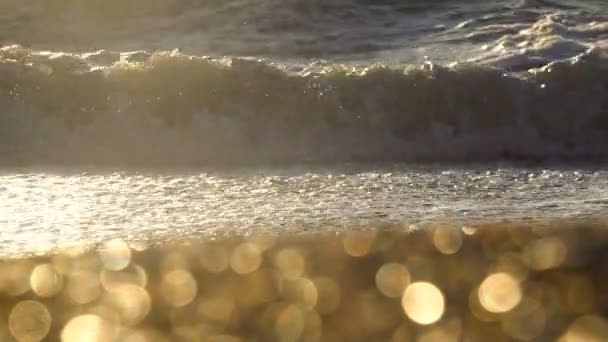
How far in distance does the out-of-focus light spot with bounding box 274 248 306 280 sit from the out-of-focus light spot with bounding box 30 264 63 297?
94 cm

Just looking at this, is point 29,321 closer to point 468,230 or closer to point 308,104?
point 468,230

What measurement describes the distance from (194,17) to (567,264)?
29.6 ft

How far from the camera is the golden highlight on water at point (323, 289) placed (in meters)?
3.81

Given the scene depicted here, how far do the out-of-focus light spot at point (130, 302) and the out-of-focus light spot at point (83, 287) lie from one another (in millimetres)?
71

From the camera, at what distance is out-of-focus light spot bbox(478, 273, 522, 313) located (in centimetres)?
405

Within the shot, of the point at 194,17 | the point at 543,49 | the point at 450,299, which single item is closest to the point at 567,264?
the point at 450,299

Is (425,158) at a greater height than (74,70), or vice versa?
(74,70)

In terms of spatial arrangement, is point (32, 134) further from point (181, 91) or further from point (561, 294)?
point (561, 294)

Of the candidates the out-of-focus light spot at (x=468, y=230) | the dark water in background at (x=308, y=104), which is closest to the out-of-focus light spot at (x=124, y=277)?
the out-of-focus light spot at (x=468, y=230)

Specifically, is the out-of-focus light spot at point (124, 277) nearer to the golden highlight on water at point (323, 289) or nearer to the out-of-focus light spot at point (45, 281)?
the golden highlight on water at point (323, 289)

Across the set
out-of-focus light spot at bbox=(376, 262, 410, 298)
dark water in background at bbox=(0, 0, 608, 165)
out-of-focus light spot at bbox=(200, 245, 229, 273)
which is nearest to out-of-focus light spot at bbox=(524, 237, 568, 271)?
out-of-focus light spot at bbox=(376, 262, 410, 298)

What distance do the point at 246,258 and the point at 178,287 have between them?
2.08 feet

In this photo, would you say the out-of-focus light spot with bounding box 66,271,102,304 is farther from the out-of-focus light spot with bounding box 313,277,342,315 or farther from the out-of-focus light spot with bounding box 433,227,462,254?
the out-of-focus light spot with bounding box 433,227,462,254

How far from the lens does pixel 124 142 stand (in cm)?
868
